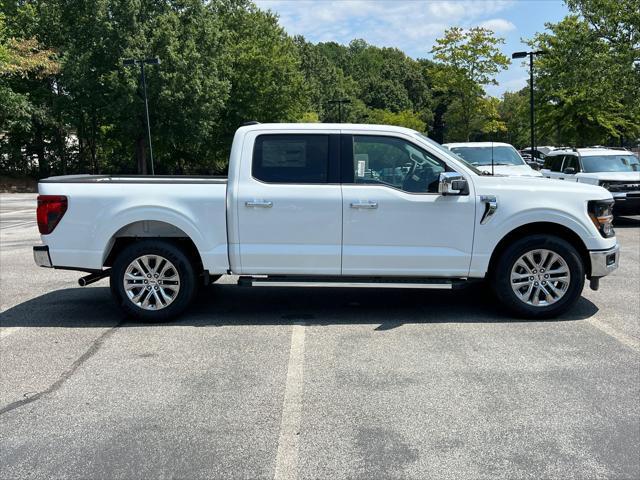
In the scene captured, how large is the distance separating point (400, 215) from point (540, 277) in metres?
1.58

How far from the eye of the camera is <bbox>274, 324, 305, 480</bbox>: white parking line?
3.29 m

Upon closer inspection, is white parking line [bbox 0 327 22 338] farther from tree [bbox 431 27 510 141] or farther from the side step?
tree [bbox 431 27 510 141]

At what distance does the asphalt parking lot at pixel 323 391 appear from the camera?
3379mm

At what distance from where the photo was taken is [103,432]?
148 inches

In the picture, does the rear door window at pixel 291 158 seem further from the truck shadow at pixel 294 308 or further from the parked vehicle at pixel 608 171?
the parked vehicle at pixel 608 171

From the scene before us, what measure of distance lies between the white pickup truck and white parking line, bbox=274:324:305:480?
3.65ft

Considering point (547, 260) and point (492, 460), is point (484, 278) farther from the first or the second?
point (492, 460)

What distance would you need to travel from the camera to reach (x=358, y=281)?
600 centimetres

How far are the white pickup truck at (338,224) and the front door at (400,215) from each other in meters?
0.01

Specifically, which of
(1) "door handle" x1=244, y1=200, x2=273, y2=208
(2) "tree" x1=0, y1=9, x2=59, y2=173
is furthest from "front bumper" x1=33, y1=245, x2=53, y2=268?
(2) "tree" x1=0, y1=9, x2=59, y2=173

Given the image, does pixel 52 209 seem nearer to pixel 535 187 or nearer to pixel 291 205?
pixel 291 205

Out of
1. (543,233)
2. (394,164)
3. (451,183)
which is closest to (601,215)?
(543,233)

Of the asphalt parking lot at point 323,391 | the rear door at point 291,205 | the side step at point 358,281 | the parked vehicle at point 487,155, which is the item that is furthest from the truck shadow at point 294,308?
the parked vehicle at point 487,155

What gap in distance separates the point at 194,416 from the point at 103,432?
0.57 metres
